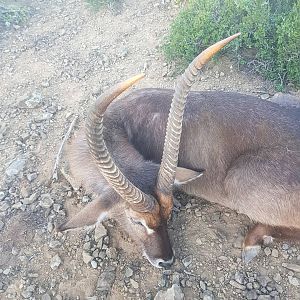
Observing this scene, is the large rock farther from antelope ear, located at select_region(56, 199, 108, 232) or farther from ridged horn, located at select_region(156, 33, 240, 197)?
ridged horn, located at select_region(156, 33, 240, 197)

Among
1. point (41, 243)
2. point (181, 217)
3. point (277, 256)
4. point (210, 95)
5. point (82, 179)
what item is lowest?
point (277, 256)

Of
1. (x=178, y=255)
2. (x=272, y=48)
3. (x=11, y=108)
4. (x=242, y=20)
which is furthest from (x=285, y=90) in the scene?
(x=11, y=108)

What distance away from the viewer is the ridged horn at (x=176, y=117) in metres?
Answer: 4.56

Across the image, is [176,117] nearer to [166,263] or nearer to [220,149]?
[220,149]

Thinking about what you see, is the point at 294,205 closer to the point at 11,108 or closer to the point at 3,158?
the point at 3,158

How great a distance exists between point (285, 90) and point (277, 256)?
3207 mm

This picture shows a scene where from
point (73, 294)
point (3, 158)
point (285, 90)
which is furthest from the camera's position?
point (285, 90)

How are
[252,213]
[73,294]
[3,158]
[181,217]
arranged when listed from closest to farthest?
[73,294], [252,213], [181,217], [3,158]

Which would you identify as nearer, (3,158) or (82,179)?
(82,179)

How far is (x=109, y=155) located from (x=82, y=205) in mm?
2213

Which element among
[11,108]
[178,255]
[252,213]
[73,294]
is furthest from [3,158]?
[252,213]

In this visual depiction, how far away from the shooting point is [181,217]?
7004 millimetres

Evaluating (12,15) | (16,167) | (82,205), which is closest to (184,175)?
(82,205)

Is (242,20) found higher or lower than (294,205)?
higher
